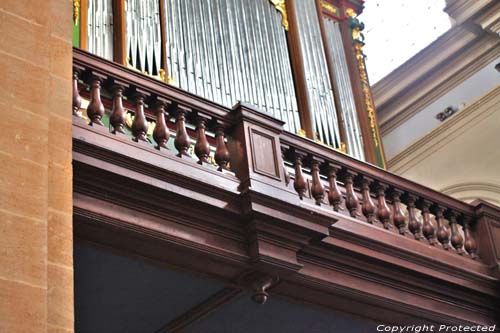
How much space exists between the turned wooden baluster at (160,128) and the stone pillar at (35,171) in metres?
1.56

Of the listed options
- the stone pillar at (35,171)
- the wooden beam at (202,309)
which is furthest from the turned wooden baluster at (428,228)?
the stone pillar at (35,171)

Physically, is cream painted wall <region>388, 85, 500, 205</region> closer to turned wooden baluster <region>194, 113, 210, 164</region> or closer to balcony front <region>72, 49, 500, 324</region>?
balcony front <region>72, 49, 500, 324</region>

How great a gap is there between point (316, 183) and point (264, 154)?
58 centimetres

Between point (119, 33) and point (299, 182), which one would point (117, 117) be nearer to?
point (299, 182)

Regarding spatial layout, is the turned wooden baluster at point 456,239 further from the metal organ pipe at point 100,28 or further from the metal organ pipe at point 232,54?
the metal organ pipe at point 100,28

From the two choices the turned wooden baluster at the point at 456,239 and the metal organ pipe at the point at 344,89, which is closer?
the turned wooden baluster at the point at 456,239

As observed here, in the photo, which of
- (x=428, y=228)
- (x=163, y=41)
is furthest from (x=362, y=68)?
(x=428, y=228)

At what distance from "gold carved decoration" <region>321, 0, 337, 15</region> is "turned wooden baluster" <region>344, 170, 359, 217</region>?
4.34 m

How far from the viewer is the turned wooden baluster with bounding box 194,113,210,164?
676 centimetres

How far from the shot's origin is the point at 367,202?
7.71 metres

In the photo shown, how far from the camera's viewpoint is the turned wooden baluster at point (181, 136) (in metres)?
6.68

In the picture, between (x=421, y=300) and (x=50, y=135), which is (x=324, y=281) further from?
(x=50, y=135)

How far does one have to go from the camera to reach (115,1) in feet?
29.7

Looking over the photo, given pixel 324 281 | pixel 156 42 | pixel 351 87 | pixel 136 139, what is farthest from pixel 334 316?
pixel 351 87
